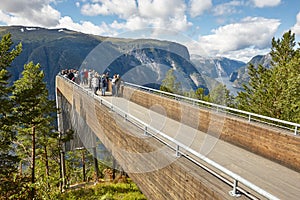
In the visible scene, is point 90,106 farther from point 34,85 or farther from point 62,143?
point 62,143

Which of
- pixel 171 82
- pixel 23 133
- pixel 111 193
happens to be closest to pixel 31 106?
pixel 23 133

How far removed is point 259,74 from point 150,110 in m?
16.4

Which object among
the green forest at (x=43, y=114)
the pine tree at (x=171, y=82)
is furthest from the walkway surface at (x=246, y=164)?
the pine tree at (x=171, y=82)

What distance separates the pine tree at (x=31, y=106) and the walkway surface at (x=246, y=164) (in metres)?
9.62

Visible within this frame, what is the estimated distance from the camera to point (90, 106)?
36.4ft

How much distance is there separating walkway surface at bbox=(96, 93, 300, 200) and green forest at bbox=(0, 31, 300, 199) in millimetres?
7208

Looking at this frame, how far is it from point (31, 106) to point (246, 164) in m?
13.9

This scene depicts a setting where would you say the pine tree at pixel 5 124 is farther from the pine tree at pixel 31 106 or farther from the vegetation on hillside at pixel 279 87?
the vegetation on hillside at pixel 279 87

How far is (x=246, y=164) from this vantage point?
20.3ft

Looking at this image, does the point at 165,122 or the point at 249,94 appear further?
the point at 249,94

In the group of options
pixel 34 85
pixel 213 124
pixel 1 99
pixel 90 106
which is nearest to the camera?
pixel 213 124

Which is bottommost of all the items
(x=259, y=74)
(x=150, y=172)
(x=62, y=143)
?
(x=62, y=143)

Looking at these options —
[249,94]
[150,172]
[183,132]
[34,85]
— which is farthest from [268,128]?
[249,94]

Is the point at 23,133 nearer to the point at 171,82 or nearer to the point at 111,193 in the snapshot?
the point at 111,193
